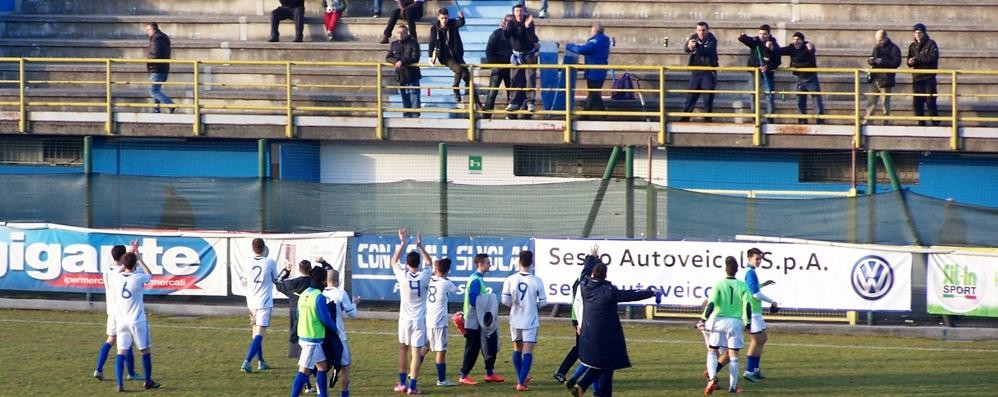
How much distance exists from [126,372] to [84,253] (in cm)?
607

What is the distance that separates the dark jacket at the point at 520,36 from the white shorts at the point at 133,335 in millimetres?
10356

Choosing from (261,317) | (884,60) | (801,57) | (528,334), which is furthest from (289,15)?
(528,334)

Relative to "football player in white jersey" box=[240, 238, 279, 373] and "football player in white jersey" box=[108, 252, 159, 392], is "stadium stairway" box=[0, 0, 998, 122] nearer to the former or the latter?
"football player in white jersey" box=[240, 238, 279, 373]

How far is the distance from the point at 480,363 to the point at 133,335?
178 inches

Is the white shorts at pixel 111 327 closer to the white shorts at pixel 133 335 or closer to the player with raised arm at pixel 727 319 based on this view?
the white shorts at pixel 133 335

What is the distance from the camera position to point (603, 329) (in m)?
14.8

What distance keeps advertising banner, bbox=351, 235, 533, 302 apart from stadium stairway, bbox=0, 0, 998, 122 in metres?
5.62

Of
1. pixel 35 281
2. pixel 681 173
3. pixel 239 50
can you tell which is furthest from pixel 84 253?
pixel 681 173

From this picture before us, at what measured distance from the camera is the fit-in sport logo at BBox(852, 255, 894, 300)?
2053 centimetres

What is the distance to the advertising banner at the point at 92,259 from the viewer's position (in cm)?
2278

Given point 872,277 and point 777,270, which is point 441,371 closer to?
point 777,270

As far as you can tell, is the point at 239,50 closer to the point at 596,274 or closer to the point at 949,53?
the point at 949,53

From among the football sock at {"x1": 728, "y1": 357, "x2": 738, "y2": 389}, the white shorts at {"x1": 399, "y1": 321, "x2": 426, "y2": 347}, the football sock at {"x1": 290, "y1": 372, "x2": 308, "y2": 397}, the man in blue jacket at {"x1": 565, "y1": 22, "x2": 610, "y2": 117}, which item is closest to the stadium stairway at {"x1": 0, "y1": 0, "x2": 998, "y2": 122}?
the man in blue jacket at {"x1": 565, "y1": 22, "x2": 610, "y2": 117}

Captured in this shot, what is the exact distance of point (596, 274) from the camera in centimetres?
1485
